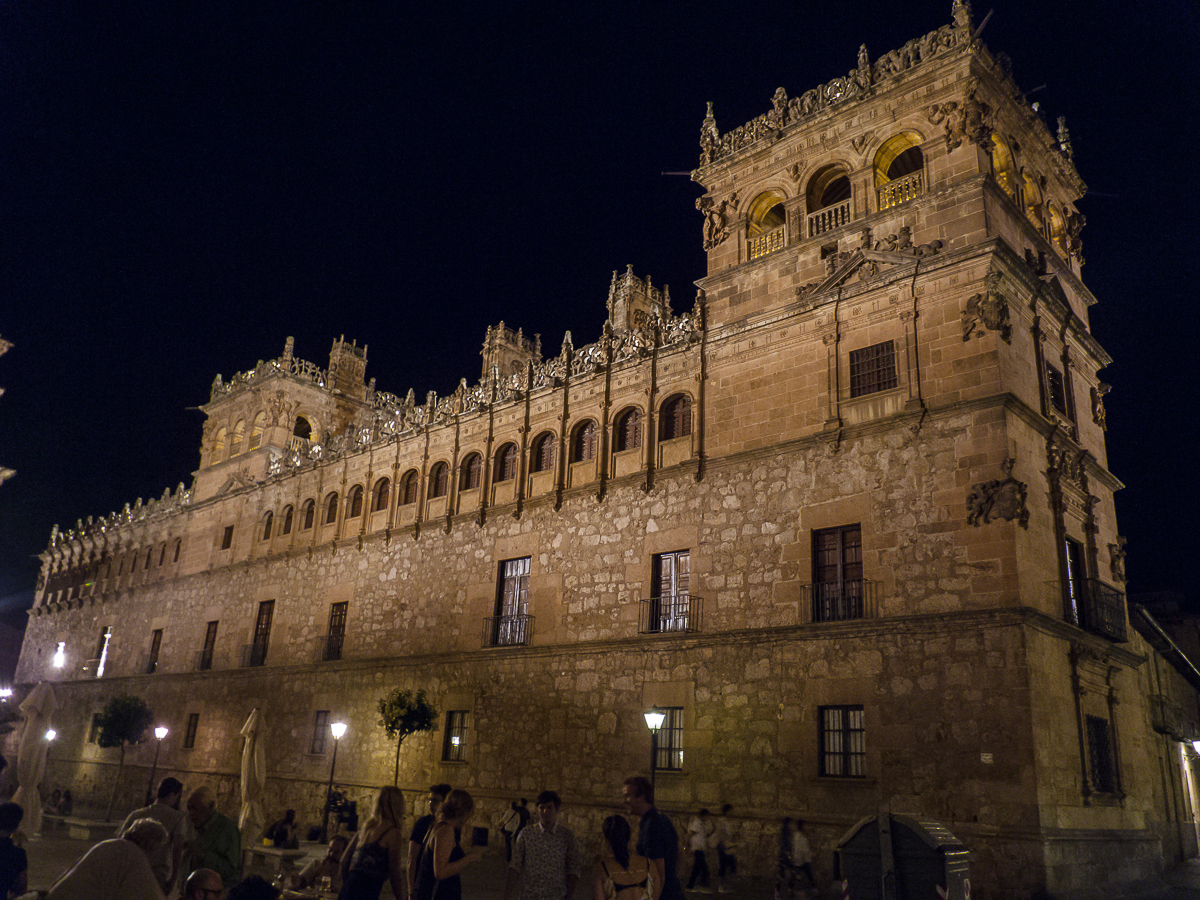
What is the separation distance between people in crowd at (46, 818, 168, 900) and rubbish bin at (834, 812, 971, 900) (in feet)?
17.9

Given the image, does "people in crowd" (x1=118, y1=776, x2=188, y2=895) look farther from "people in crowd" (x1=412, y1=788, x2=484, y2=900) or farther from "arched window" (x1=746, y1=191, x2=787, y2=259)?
"arched window" (x1=746, y1=191, x2=787, y2=259)

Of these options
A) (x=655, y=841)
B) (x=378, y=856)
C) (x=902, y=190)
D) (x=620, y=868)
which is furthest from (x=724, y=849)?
(x=902, y=190)

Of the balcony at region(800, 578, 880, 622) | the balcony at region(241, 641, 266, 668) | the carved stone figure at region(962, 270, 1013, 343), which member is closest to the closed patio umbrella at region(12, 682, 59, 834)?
the balcony at region(241, 641, 266, 668)

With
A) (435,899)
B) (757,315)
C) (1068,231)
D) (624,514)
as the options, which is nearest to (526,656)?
(624,514)

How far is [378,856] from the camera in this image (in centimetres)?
693

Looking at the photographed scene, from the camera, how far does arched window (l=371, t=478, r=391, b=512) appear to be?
92.5ft

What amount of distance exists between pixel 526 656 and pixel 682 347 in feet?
27.2

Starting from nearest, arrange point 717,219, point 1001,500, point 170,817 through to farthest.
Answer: point 170,817, point 1001,500, point 717,219

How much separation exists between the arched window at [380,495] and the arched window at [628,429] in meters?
9.71

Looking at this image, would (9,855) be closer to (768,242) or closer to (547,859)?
(547,859)

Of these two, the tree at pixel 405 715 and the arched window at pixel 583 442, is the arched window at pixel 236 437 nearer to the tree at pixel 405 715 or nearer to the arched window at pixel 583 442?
the tree at pixel 405 715

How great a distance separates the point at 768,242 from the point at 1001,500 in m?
8.24

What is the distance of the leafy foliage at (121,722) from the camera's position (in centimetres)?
2862

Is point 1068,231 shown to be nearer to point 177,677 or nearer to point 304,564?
point 304,564
